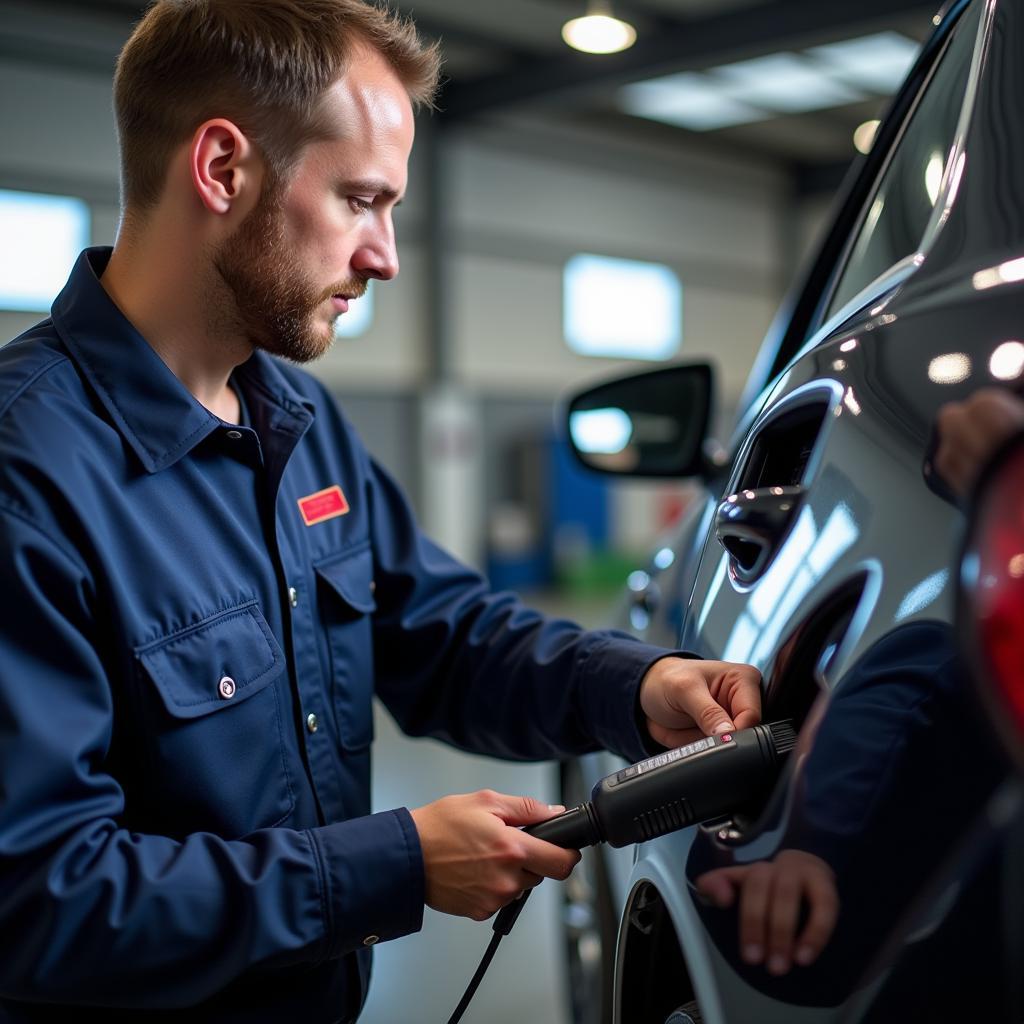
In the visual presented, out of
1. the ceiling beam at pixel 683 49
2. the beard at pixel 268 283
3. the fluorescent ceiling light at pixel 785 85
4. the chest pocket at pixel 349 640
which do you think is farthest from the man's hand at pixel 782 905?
the fluorescent ceiling light at pixel 785 85

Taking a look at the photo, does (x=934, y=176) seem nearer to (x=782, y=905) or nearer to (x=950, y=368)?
(x=950, y=368)

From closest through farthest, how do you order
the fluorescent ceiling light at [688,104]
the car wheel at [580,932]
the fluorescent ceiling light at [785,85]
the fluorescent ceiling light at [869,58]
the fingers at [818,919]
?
the fingers at [818,919]
the car wheel at [580,932]
the fluorescent ceiling light at [869,58]
the fluorescent ceiling light at [785,85]
the fluorescent ceiling light at [688,104]

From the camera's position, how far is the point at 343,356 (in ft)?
30.3

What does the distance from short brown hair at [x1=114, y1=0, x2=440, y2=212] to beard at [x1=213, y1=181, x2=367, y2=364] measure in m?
0.06

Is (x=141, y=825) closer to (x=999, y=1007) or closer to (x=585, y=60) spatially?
(x=999, y=1007)

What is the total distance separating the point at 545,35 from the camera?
841cm

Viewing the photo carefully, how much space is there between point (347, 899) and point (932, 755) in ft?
1.92

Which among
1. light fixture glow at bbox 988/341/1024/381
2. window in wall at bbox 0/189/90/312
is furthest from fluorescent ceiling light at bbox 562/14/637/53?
light fixture glow at bbox 988/341/1024/381

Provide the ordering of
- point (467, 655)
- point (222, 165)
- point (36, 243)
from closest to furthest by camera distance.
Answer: point (222, 165), point (467, 655), point (36, 243)

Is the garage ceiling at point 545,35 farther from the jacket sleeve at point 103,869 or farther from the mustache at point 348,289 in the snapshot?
the jacket sleeve at point 103,869

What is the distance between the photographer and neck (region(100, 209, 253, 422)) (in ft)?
4.17

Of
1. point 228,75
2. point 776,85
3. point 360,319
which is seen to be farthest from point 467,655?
point 776,85

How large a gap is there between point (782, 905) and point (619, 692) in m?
0.56

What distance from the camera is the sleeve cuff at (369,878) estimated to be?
103 centimetres
